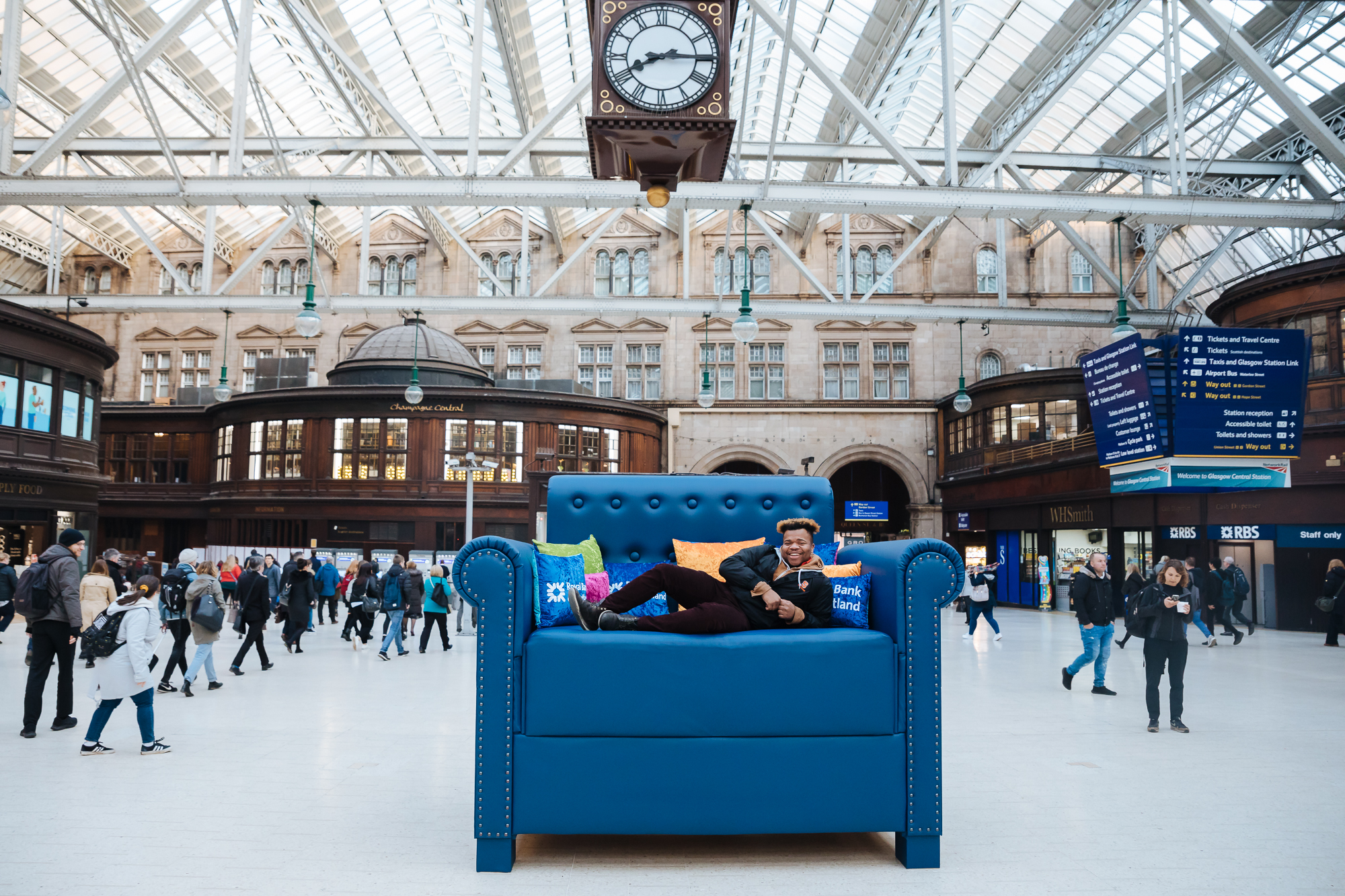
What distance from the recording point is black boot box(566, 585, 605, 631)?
4.34 meters

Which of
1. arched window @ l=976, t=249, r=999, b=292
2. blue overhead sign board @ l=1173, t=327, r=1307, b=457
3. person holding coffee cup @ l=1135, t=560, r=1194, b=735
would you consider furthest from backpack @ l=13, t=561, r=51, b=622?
arched window @ l=976, t=249, r=999, b=292

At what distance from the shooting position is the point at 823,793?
13.2 ft

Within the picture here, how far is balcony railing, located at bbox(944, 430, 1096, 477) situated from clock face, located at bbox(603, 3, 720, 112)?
1593cm

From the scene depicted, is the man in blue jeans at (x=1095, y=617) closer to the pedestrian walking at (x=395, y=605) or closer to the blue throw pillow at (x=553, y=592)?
the blue throw pillow at (x=553, y=592)

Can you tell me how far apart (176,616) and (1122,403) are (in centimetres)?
1276

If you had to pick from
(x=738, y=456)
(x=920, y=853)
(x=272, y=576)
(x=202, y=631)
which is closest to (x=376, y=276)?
(x=738, y=456)

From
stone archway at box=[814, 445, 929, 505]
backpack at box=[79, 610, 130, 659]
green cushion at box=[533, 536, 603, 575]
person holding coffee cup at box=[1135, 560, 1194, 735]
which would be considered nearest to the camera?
green cushion at box=[533, 536, 603, 575]

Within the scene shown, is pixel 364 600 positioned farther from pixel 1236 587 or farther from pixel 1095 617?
pixel 1236 587

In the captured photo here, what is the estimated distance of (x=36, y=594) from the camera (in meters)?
6.88

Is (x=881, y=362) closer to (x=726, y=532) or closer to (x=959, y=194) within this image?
(x=959, y=194)

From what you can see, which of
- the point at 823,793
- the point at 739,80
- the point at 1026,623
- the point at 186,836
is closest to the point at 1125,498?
the point at 1026,623

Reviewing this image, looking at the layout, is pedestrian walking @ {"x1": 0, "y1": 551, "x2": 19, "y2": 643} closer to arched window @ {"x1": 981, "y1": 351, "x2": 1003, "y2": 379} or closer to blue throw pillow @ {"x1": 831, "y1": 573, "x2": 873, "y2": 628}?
blue throw pillow @ {"x1": 831, "y1": 573, "x2": 873, "y2": 628}

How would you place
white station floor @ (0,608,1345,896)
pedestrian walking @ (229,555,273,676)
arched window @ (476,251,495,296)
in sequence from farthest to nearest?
arched window @ (476,251,495,296), pedestrian walking @ (229,555,273,676), white station floor @ (0,608,1345,896)

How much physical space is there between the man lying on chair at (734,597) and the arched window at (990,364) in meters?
28.9
